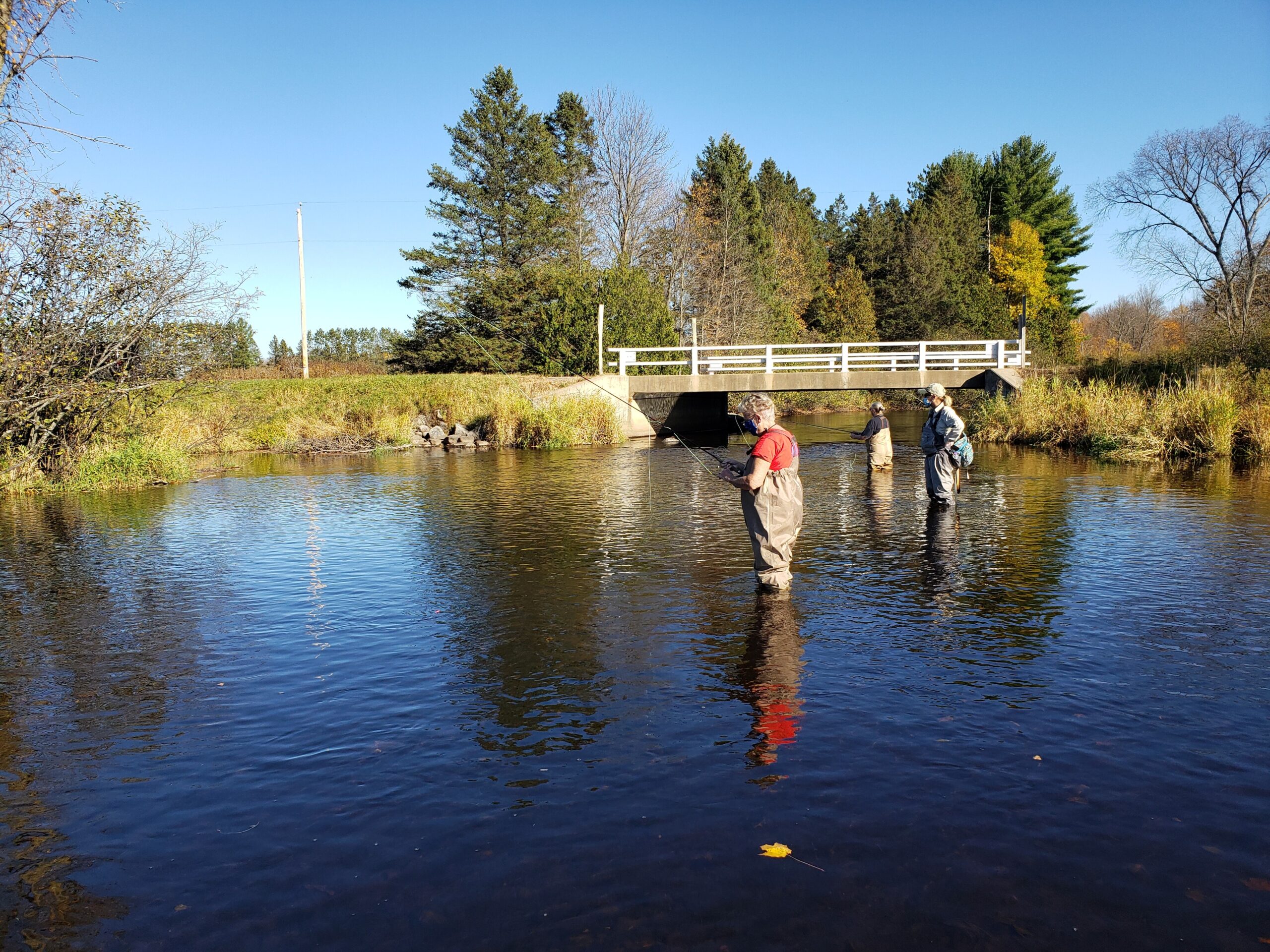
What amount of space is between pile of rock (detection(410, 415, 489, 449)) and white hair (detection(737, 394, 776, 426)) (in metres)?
22.2

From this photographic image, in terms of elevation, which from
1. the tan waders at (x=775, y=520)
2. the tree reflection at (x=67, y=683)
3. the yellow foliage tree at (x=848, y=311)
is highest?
the yellow foliage tree at (x=848, y=311)

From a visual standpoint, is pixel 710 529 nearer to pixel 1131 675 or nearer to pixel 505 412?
pixel 1131 675

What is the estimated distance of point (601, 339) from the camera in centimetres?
3241

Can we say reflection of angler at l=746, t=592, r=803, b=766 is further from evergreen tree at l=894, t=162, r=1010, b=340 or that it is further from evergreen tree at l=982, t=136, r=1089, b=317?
evergreen tree at l=982, t=136, r=1089, b=317

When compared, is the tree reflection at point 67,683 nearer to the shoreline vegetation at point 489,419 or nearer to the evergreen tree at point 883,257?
the shoreline vegetation at point 489,419

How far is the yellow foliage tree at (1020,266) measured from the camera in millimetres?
65250

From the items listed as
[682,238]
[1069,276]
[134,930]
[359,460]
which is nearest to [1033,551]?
[134,930]

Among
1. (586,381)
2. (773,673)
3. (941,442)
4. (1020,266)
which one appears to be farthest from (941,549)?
(1020,266)

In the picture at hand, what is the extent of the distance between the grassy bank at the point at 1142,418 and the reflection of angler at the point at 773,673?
17.0 m

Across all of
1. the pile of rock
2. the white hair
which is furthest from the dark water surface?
the pile of rock

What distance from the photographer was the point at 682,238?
5075cm

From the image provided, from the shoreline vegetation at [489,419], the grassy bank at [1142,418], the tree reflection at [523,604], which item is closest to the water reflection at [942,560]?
the tree reflection at [523,604]

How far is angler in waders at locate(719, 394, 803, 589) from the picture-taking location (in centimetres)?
788

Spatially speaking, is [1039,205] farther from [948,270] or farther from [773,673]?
[773,673]
